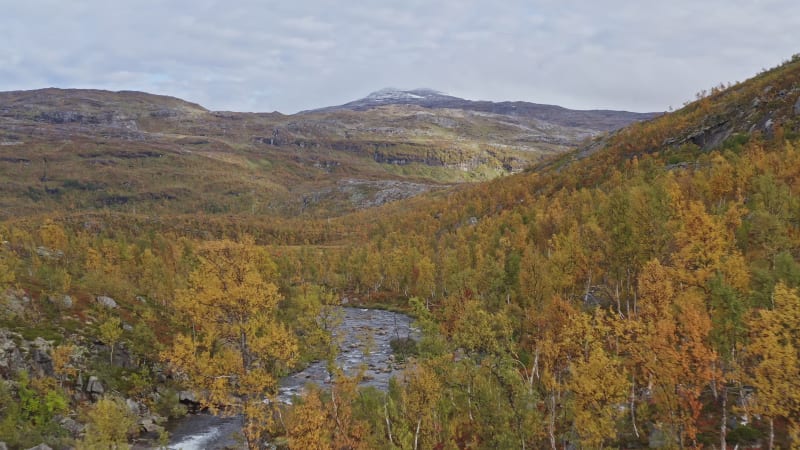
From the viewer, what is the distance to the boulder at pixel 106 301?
70.9 m

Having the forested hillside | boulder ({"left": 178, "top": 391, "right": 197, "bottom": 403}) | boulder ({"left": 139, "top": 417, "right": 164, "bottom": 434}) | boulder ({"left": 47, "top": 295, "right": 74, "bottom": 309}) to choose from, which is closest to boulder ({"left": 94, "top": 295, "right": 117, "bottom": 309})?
the forested hillside

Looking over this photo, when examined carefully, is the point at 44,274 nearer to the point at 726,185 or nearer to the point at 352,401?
the point at 352,401

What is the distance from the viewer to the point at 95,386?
182 feet

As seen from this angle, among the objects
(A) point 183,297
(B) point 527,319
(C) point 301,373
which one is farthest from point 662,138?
(A) point 183,297

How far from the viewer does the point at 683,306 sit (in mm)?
30125

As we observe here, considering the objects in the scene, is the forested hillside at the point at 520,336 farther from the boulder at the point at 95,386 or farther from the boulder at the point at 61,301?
the boulder at the point at 95,386

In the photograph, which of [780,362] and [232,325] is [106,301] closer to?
[232,325]

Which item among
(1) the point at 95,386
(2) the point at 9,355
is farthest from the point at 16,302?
(1) the point at 95,386

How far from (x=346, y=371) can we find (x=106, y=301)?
127 feet

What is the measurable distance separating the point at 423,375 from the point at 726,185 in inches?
2553

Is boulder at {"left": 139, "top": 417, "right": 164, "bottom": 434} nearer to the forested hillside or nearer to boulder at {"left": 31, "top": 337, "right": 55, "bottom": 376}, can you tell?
the forested hillside

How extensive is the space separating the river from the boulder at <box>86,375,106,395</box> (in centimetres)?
964

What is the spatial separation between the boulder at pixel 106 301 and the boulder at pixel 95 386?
17248mm

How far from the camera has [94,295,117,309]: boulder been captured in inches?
2790
